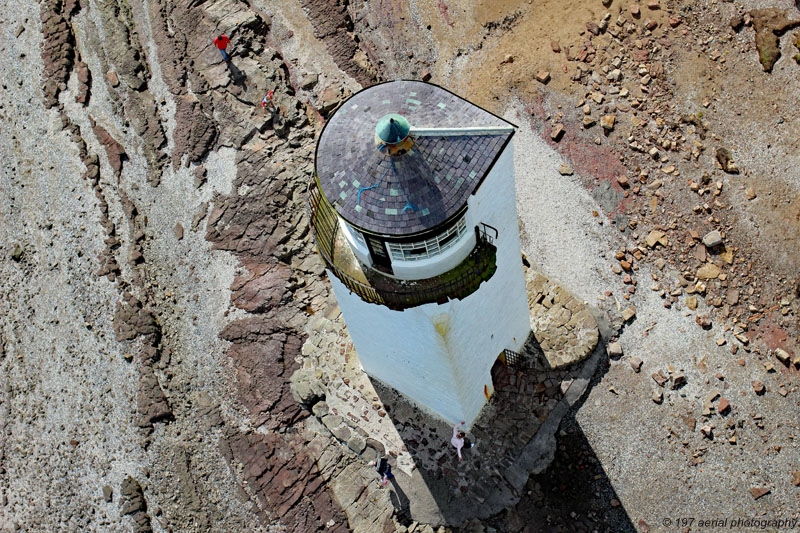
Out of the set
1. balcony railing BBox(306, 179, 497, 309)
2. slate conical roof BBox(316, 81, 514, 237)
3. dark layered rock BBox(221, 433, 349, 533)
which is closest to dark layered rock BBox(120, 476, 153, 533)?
dark layered rock BBox(221, 433, 349, 533)

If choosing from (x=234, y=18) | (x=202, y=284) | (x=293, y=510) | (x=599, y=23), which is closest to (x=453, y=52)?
(x=599, y=23)

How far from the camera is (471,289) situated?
15.1 metres

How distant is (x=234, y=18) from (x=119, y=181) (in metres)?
8.74

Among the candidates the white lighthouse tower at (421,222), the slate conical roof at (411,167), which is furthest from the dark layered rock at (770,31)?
the slate conical roof at (411,167)

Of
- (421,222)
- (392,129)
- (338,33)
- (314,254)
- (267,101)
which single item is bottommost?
(314,254)

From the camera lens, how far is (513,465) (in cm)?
2031

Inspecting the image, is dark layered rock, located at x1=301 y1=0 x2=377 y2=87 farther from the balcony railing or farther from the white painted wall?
the balcony railing

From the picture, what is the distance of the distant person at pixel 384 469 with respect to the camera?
20328 mm

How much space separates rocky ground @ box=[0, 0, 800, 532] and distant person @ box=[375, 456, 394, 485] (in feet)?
2.25

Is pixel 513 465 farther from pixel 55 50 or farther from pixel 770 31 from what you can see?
pixel 55 50

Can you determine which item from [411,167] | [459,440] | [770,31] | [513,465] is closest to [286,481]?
[459,440]

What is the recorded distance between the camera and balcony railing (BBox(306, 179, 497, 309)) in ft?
48.7

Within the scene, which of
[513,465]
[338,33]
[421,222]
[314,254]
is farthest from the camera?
[338,33]

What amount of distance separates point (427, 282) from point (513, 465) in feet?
27.3
